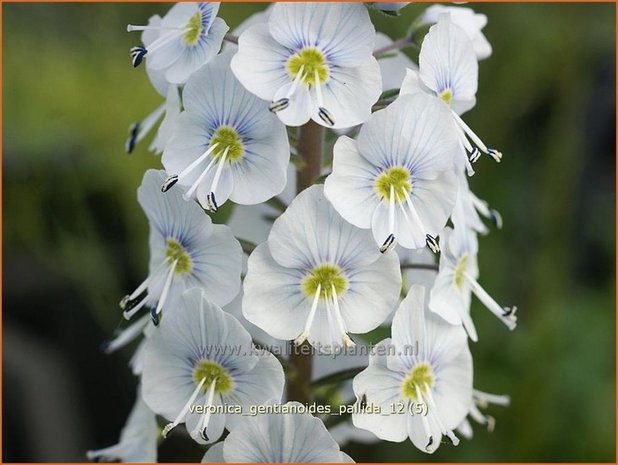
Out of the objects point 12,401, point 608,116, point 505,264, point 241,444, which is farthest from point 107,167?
point 608,116

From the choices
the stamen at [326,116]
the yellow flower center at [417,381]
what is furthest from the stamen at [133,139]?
the yellow flower center at [417,381]

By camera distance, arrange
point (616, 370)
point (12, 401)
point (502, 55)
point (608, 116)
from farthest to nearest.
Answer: point (608, 116), point (502, 55), point (12, 401), point (616, 370)

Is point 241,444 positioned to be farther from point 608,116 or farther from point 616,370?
point 608,116

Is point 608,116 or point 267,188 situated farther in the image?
point 608,116

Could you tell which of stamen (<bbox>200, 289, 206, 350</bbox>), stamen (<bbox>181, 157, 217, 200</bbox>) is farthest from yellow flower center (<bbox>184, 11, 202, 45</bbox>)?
stamen (<bbox>200, 289, 206, 350</bbox>)

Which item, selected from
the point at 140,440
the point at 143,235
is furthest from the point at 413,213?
the point at 143,235

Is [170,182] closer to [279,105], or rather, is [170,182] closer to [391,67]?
[279,105]

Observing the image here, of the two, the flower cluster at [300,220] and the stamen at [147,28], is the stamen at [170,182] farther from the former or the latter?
the stamen at [147,28]
